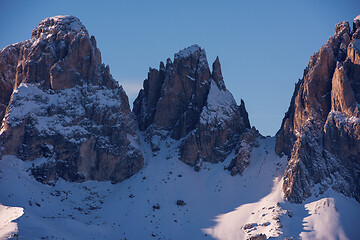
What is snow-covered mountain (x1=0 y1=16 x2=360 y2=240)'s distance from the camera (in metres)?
159

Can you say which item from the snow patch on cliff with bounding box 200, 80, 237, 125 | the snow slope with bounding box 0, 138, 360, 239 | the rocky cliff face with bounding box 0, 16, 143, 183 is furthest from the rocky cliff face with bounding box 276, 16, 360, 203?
the rocky cliff face with bounding box 0, 16, 143, 183

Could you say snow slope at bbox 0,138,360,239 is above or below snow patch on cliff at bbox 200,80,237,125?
below

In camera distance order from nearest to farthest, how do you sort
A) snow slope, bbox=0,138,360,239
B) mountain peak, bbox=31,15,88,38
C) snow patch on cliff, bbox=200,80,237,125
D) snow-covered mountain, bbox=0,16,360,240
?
snow slope, bbox=0,138,360,239, snow-covered mountain, bbox=0,16,360,240, snow patch on cliff, bbox=200,80,237,125, mountain peak, bbox=31,15,88,38

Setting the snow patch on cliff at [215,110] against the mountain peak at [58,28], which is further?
the mountain peak at [58,28]

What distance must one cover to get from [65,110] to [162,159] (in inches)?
1314

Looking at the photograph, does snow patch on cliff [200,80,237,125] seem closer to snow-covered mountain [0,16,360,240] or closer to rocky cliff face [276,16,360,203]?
snow-covered mountain [0,16,360,240]

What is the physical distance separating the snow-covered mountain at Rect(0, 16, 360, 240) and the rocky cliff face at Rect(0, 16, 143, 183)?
319 millimetres

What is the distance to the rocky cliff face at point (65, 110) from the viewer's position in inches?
7028

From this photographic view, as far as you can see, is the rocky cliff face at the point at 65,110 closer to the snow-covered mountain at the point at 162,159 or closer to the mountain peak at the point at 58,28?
the mountain peak at the point at 58,28

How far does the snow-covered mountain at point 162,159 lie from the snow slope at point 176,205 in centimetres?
34

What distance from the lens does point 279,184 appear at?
564 feet

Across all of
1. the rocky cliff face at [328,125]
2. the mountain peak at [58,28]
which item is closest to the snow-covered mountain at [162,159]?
the rocky cliff face at [328,125]

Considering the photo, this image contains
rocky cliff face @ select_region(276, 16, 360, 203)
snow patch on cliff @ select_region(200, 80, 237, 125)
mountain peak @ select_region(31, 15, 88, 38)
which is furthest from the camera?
mountain peak @ select_region(31, 15, 88, 38)

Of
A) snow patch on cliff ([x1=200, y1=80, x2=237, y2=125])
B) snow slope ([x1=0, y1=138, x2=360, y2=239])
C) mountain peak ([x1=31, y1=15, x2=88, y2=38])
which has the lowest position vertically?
snow slope ([x1=0, y1=138, x2=360, y2=239])
